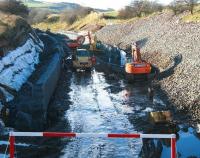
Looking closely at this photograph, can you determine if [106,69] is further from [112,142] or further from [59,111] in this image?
[112,142]

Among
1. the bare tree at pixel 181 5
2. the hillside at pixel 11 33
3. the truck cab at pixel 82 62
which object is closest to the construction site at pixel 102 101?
the truck cab at pixel 82 62

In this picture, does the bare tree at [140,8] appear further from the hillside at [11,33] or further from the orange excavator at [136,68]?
the orange excavator at [136,68]

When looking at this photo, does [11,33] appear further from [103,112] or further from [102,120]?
[102,120]

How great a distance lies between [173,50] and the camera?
129ft

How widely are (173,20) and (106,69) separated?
16.2 meters

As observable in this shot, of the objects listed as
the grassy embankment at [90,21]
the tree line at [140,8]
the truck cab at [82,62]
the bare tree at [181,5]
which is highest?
the bare tree at [181,5]

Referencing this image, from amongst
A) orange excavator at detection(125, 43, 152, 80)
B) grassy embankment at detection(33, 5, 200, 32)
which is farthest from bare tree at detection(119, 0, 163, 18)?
orange excavator at detection(125, 43, 152, 80)

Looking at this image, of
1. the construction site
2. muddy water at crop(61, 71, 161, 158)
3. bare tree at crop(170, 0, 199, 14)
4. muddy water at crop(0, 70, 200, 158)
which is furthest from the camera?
bare tree at crop(170, 0, 199, 14)

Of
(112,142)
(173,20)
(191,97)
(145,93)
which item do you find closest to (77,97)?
(145,93)

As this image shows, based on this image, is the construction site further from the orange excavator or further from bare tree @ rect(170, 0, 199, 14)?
bare tree @ rect(170, 0, 199, 14)

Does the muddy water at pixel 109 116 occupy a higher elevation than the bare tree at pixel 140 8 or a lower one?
higher

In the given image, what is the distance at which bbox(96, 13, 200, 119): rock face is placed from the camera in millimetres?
27347

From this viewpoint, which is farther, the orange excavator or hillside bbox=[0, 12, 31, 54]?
hillside bbox=[0, 12, 31, 54]

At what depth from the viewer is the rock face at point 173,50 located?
27347 mm
